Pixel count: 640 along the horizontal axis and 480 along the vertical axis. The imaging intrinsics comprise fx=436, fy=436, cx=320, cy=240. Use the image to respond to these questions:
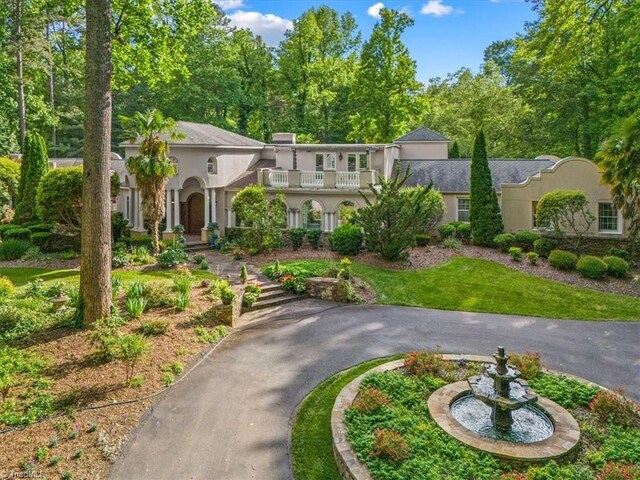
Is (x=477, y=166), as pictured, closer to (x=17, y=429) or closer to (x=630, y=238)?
(x=630, y=238)

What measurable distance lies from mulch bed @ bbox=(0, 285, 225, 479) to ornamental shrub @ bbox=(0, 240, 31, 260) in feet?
39.3

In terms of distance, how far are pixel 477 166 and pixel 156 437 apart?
2044 centimetres

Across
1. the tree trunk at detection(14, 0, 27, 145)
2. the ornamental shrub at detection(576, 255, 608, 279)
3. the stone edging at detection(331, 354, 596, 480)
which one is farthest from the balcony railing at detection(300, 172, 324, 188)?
the tree trunk at detection(14, 0, 27, 145)

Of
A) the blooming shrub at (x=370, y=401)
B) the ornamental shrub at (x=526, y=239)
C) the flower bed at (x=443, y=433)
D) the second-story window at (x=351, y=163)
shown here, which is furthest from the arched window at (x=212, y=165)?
the blooming shrub at (x=370, y=401)

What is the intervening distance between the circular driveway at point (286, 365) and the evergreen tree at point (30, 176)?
18183 millimetres

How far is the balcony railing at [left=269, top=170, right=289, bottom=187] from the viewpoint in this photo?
2558cm

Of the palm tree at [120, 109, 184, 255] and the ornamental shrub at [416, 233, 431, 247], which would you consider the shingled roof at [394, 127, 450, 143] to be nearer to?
the ornamental shrub at [416, 233, 431, 247]

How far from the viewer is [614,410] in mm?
8492

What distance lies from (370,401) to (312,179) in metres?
17.9

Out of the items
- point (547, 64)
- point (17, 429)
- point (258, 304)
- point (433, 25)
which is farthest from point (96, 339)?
point (547, 64)

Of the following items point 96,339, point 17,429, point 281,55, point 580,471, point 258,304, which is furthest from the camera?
point 281,55

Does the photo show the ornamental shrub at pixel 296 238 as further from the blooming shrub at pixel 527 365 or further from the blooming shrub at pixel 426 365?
the blooming shrub at pixel 527 365

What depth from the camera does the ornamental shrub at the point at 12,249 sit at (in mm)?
20781

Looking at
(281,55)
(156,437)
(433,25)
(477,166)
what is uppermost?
(281,55)
